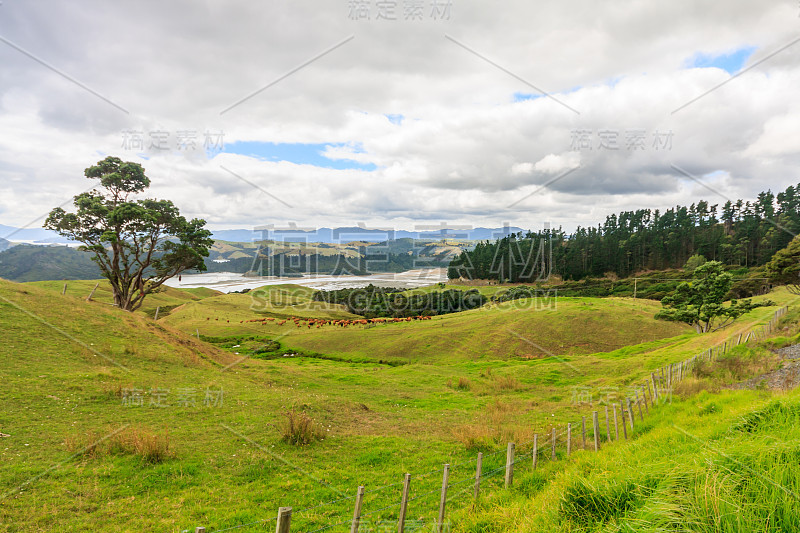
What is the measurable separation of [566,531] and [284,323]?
6297cm

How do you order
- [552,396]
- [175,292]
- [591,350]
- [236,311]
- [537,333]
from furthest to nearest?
1. [175,292]
2. [236,311]
3. [537,333]
4. [591,350]
5. [552,396]

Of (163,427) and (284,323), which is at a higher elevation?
(163,427)

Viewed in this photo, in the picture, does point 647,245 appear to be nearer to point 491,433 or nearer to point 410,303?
point 410,303

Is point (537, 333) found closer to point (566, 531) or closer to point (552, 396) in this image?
point (552, 396)

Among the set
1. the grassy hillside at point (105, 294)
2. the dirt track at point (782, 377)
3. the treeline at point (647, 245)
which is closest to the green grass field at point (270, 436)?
the dirt track at point (782, 377)

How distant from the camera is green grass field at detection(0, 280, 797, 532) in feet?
23.4

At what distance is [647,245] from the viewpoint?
123 m

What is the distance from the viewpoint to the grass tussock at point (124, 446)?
35.2ft

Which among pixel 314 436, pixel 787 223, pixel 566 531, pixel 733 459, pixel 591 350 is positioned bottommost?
pixel 591 350

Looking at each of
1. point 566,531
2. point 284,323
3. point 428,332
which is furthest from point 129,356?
point 284,323

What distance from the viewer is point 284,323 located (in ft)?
209

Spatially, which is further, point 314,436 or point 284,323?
point 284,323

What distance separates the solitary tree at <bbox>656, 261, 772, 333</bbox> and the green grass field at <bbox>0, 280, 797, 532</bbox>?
47.2 feet

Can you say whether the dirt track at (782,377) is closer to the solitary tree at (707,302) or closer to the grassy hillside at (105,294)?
the solitary tree at (707,302)
